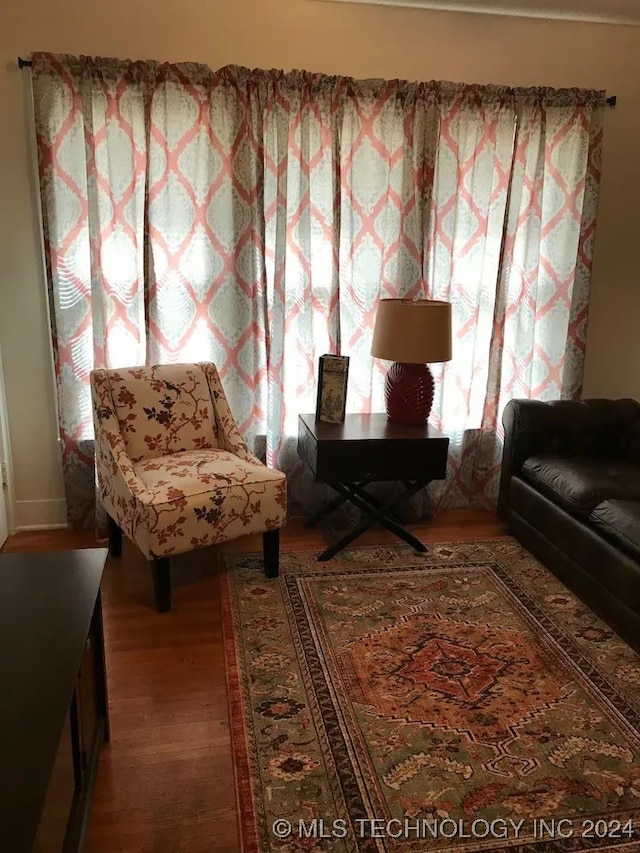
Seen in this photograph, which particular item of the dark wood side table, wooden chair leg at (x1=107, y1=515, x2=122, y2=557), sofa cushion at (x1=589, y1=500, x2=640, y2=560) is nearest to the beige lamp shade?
the dark wood side table

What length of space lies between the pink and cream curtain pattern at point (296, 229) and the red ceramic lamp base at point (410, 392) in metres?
0.26

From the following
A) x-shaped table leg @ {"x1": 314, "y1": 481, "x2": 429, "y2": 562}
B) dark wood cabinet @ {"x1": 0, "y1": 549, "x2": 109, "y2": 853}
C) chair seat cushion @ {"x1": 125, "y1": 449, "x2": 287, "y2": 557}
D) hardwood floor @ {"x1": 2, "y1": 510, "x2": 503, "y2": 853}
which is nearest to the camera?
dark wood cabinet @ {"x1": 0, "y1": 549, "x2": 109, "y2": 853}

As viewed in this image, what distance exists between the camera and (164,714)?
6.90 feet

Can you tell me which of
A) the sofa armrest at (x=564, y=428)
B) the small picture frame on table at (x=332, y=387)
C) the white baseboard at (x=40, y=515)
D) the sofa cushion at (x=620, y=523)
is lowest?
the white baseboard at (x=40, y=515)

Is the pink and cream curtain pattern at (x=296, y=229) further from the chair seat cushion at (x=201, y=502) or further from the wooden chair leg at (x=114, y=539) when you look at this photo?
the chair seat cushion at (x=201, y=502)

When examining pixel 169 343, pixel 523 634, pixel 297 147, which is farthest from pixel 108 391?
pixel 523 634

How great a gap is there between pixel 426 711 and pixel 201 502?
1121 mm

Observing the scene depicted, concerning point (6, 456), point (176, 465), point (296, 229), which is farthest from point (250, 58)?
point (6, 456)

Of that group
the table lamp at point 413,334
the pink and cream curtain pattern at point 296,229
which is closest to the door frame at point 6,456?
the pink and cream curtain pattern at point 296,229

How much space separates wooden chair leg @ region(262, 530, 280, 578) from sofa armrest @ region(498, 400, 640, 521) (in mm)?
1248

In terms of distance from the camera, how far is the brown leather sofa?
253cm

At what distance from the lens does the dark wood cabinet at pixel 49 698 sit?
1.14 meters

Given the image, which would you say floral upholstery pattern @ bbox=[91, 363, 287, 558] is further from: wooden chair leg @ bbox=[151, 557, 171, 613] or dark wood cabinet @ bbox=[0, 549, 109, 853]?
dark wood cabinet @ bbox=[0, 549, 109, 853]

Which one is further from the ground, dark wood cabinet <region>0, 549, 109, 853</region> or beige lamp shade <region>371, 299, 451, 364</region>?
beige lamp shade <region>371, 299, 451, 364</region>
